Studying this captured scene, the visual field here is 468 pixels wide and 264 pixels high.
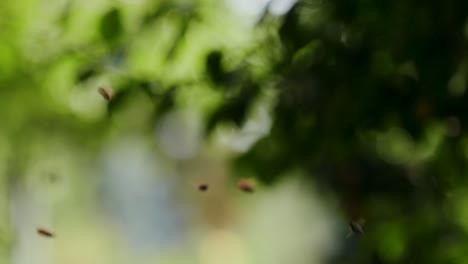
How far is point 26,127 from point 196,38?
0.90 meters

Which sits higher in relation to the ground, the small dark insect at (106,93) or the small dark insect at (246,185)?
the small dark insect at (106,93)

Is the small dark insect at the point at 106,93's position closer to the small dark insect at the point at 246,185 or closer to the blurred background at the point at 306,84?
the blurred background at the point at 306,84

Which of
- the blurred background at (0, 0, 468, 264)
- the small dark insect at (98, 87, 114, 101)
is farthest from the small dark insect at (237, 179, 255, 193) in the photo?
the small dark insect at (98, 87, 114, 101)

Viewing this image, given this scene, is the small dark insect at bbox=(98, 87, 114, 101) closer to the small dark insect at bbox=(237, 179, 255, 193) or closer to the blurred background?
the blurred background

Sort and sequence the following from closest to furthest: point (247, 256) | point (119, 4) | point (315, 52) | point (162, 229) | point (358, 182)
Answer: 1. point (315, 52)
2. point (119, 4)
3. point (358, 182)
4. point (162, 229)
5. point (247, 256)

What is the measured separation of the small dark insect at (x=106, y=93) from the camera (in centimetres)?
104

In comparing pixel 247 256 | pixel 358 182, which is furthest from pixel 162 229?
pixel 358 182

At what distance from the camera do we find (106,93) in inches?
40.9

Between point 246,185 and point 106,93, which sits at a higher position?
point 106,93

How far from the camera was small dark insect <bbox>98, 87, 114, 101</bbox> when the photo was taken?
3.41 feet

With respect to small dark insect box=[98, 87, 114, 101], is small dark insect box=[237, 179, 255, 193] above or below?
below

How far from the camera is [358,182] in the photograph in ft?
4.91

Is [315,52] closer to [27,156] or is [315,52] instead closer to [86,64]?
[86,64]

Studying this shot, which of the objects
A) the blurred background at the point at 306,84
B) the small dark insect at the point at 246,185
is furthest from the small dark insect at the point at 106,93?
the small dark insect at the point at 246,185
